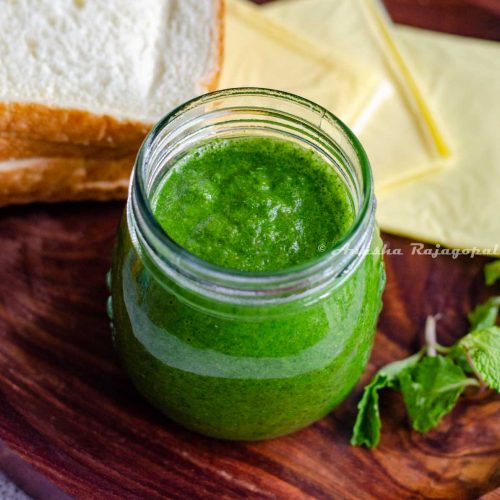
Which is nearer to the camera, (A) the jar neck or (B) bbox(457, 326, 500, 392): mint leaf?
(A) the jar neck

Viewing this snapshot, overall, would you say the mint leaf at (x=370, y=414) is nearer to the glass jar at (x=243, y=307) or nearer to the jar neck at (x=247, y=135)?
the glass jar at (x=243, y=307)

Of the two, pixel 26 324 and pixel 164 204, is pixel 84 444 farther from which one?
pixel 164 204

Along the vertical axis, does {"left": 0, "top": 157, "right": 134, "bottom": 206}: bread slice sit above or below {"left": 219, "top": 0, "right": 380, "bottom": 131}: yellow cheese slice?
below

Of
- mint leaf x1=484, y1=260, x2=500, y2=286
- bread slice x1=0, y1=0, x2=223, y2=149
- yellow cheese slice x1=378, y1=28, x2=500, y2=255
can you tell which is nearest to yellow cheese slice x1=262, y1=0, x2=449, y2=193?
yellow cheese slice x1=378, y1=28, x2=500, y2=255

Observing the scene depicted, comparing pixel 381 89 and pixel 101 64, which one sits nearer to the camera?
pixel 101 64

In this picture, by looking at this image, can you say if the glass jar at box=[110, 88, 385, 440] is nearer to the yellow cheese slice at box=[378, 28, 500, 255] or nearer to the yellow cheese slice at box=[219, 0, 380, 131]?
the yellow cheese slice at box=[378, 28, 500, 255]

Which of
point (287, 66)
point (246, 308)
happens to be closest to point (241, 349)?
point (246, 308)

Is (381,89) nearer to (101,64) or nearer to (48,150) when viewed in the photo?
(101,64)
